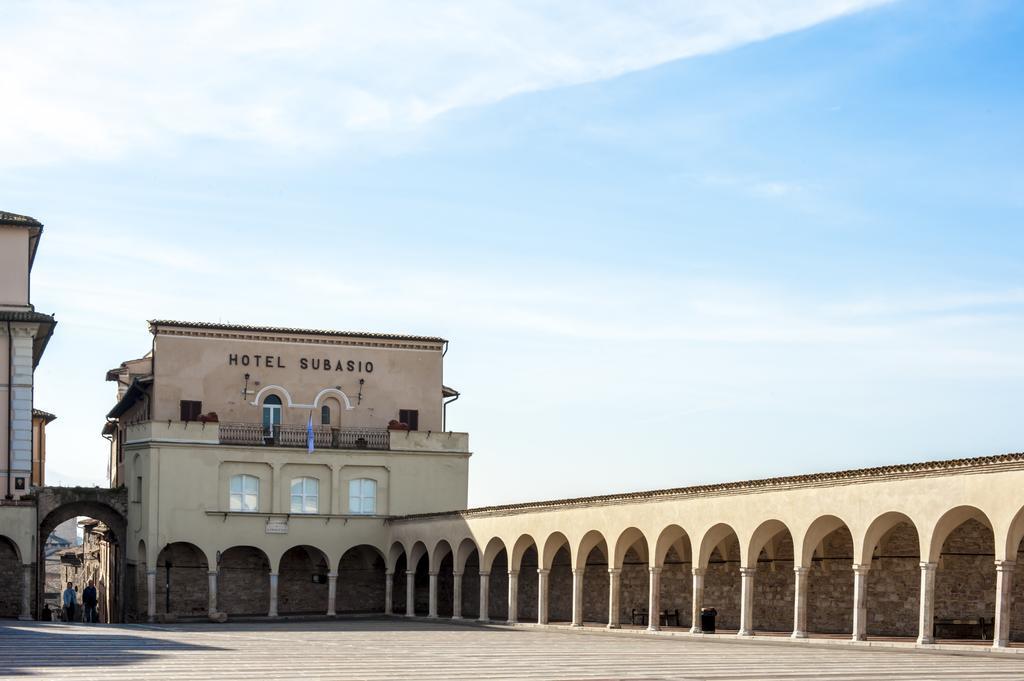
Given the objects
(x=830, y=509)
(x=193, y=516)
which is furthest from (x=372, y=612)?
(x=830, y=509)

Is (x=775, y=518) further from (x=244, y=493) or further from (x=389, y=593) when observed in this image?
(x=244, y=493)

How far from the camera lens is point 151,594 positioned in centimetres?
5616

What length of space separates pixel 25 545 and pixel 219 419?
26.8ft

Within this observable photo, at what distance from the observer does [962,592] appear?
118 feet

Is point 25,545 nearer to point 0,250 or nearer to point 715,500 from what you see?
point 0,250

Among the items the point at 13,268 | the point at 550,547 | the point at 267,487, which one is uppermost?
the point at 13,268

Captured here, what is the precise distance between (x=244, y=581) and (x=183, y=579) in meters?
2.23

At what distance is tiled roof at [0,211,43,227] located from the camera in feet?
186

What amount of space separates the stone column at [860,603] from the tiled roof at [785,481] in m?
2.00

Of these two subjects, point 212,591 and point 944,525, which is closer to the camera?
point 944,525

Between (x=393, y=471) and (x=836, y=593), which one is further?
(x=393, y=471)

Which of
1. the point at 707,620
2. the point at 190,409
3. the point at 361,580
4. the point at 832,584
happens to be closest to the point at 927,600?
the point at 832,584

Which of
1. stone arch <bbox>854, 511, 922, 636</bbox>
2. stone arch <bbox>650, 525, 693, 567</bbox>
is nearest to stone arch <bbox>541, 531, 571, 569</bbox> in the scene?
stone arch <bbox>650, 525, 693, 567</bbox>

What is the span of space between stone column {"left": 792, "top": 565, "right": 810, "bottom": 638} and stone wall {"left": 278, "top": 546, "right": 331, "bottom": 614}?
2678cm
